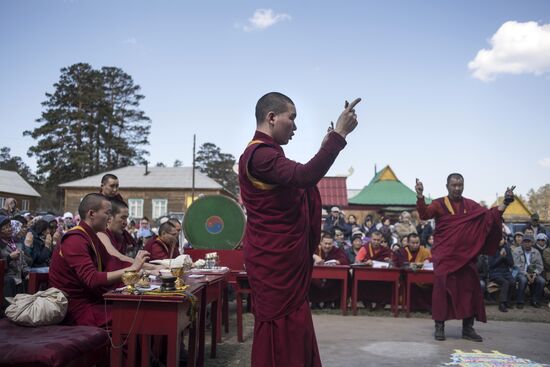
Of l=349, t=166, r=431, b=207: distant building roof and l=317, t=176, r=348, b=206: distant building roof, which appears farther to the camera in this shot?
l=317, t=176, r=348, b=206: distant building roof

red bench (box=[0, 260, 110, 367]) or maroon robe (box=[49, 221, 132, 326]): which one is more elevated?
maroon robe (box=[49, 221, 132, 326])

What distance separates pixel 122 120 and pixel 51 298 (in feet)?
154

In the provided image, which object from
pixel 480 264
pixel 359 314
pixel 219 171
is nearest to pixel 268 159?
pixel 359 314

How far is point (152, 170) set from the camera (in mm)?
39062

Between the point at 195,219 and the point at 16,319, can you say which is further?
the point at 195,219

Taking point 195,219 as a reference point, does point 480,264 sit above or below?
below

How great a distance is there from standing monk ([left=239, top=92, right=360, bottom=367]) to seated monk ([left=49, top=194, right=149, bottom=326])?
1.14m

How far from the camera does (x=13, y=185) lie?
35281 millimetres

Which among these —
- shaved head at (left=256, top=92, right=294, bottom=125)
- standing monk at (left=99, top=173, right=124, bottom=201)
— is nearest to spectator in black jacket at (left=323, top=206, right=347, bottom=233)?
standing monk at (left=99, top=173, right=124, bottom=201)

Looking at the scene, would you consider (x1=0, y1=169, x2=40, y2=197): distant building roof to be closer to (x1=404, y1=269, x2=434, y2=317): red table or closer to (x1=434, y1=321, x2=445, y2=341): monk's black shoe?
(x1=404, y1=269, x2=434, y2=317): red table

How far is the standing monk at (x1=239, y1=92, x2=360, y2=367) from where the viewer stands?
248 centimetres

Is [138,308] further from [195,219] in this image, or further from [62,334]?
[195,219]

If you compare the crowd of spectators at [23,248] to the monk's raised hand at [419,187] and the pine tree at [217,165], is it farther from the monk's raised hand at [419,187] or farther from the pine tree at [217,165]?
the pine tree at [217,165]

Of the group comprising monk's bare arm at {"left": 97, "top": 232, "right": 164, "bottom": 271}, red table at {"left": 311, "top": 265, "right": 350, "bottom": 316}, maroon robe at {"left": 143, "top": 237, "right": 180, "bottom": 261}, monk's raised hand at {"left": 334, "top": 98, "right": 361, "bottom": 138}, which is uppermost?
monk's raised hand at {"left": 334, "top": 98, "right": 361, "bottom": 138}
